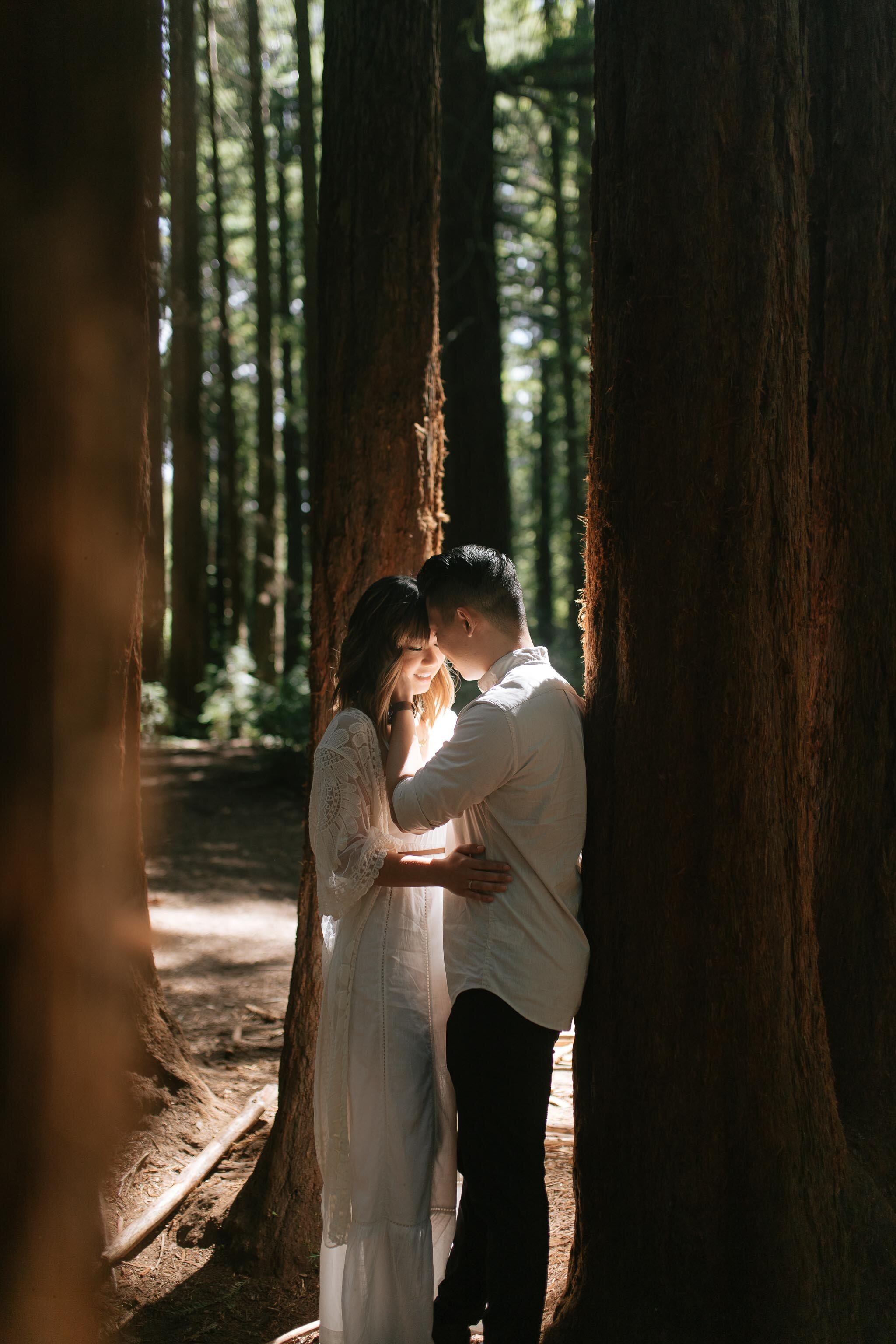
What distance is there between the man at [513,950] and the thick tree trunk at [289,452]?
17814mm

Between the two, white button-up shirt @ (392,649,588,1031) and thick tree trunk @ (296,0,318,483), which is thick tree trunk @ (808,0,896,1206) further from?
thick tree trunk @ (296,0,318,483)

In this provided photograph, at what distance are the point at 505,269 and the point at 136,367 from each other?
769 inches

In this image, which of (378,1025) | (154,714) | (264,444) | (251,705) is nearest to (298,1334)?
(378,1025)

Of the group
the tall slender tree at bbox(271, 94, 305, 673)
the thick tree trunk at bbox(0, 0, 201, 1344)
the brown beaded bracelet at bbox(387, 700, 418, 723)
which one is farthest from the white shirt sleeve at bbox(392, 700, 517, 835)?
the tall slender tree at bbox(271, 94, 305, 673)

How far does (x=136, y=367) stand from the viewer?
1.02m

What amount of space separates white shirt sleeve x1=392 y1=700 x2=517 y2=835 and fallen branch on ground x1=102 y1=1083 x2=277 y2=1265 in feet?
6.92

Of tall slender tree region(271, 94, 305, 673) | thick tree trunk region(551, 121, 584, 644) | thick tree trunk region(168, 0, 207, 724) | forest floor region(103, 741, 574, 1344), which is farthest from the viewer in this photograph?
tall slender tree region(271, 94, 305, 673)

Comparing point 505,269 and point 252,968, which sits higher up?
point 505,269

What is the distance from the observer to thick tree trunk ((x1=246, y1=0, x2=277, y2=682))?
63.4ft

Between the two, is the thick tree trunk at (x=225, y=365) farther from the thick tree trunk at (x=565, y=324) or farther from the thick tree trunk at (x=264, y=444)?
the thick tree trunk at (x=565, y=324)

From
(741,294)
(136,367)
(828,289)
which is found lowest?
(136,367)

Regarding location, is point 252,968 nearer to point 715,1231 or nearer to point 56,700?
point 715,1231

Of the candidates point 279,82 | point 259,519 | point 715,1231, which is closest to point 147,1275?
point 715,1231

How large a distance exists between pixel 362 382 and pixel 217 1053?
3.90 metres
